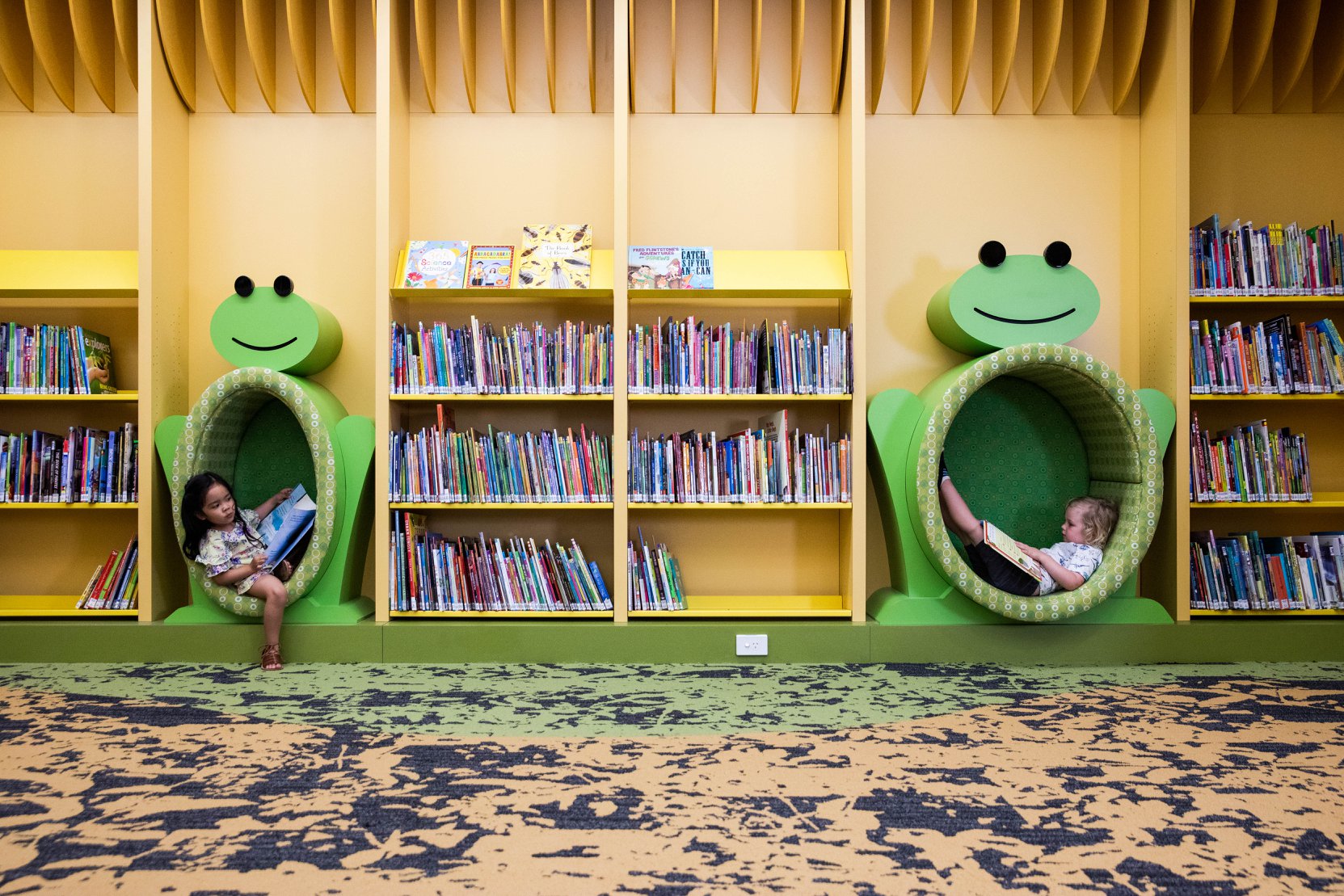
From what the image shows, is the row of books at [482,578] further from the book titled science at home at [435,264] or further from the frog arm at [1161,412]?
the frog arm at [1161,412]

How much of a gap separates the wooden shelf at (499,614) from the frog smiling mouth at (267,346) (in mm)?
1223

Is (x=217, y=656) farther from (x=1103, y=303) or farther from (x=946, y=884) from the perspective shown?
(x=1103, y=303)

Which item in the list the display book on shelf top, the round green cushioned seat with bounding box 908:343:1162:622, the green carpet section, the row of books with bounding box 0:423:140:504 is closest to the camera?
the green carpet section

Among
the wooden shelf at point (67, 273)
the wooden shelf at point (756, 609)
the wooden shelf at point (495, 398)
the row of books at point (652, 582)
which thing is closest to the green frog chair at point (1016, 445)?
the wooden shelf at point (756, 609)

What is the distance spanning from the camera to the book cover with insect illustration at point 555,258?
3871 mm

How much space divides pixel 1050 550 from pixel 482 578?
2.38 m

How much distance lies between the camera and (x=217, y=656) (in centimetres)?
375

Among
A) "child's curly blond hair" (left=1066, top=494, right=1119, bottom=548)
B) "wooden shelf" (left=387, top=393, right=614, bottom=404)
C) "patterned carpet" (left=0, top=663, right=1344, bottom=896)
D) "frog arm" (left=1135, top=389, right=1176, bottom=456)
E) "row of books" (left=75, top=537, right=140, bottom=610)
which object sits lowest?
"patterned carpet" (left=0, top=663, right=1344, bottom=896)

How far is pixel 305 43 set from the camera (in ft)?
13.4

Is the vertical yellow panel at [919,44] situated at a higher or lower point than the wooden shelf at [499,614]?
higher

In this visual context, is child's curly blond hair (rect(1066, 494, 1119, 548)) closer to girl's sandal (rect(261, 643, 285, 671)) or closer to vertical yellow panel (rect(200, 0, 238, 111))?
girl's sandal (rect(261, 643, 285, 671))

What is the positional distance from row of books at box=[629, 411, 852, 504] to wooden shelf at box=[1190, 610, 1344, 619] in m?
1.59

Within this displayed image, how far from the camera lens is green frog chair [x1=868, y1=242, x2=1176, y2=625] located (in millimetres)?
3576

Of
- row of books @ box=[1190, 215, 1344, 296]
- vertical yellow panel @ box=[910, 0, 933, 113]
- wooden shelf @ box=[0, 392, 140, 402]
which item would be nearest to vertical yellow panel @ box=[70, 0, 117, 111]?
wooden shelf @ box=[0, 392, 140, 402]
